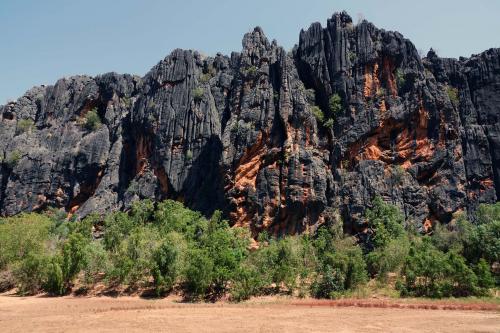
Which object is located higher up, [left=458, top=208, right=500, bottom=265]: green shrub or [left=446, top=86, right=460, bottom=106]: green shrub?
[left=446, top=86, right=460, bottom=106]: green shrub

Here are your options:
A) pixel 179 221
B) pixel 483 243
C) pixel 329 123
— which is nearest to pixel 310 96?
pixel 329 123

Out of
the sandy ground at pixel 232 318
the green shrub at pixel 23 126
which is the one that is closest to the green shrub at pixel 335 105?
Result: the sandy ground at pixel 232 318

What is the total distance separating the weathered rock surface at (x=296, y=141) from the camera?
45438 mm

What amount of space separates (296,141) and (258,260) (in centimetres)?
1676

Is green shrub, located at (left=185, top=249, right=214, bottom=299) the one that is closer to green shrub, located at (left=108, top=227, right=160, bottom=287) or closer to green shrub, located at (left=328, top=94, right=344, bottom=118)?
green shrub, located at (left=108, top=227, right=160, bottom=287)

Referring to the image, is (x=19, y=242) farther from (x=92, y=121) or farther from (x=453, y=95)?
(x=453, y=95)

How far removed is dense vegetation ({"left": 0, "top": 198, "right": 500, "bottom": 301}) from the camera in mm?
31820

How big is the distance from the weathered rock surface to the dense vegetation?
3507mm

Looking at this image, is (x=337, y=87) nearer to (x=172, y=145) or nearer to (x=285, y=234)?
(x=285, y=234)

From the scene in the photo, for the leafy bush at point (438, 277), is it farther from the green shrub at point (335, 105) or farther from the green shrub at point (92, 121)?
the green shrub at point (92, 121)

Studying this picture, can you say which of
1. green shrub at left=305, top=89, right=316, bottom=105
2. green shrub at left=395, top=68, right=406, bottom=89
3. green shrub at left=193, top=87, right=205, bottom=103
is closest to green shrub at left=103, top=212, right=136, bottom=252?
green shrub at left=193, top=87, right=205, bottom=103

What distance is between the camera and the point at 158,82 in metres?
60.1

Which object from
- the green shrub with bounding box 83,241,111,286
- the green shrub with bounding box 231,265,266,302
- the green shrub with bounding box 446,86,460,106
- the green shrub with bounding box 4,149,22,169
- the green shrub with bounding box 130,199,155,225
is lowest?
the green shrub with bounding box 231,265,266,302

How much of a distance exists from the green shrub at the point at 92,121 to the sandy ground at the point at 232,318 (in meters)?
37.6
